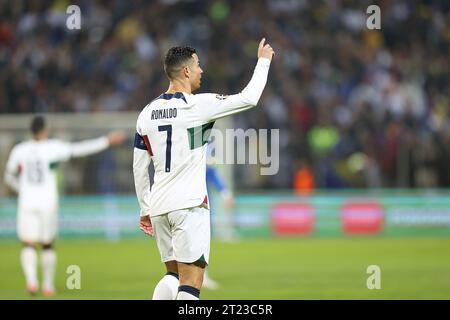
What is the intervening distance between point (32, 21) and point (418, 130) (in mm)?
10824

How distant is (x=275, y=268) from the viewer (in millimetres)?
16031

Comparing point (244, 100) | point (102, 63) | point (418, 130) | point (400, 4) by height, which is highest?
point (400, 4)

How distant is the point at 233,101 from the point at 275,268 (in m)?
8.64

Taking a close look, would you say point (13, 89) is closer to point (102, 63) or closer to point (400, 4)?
point (102, 63)

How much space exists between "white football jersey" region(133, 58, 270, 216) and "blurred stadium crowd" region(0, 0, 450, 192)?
1474cm

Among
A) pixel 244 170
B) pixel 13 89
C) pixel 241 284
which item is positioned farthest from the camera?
pixel 13 89

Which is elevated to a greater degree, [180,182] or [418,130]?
[418,130]

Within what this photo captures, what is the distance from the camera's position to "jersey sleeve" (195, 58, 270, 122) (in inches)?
303

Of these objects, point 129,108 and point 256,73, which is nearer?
point 256,73

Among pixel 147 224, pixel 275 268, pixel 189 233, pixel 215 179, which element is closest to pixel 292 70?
pixel 275 268

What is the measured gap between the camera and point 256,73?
7.84 meters

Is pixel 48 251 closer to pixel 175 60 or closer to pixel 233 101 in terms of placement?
pixel 175 60

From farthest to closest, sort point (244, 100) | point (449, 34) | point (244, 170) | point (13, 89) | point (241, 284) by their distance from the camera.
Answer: point (449, 34) → point (13, 89) → point (244, 170) → point (241, 284) → point (244, 100)

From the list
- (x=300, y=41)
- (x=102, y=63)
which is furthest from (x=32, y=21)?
(x=300, y=41)
